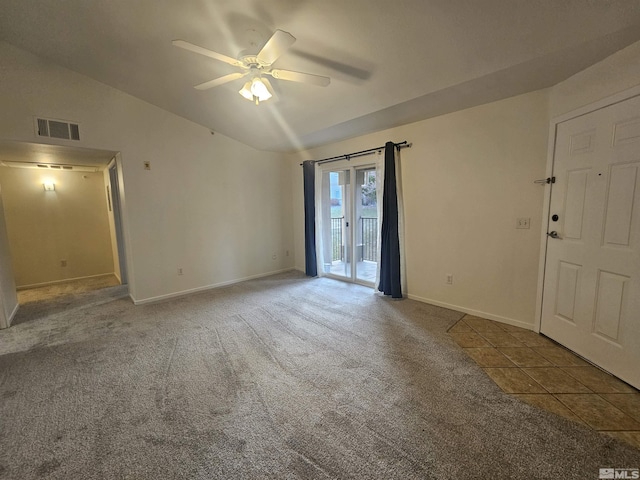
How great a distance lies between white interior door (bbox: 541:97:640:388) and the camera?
1.88 metres

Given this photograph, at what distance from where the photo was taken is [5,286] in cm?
325

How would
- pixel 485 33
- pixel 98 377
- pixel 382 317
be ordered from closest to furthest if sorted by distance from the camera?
pixel 485 33, pixel 98 377, pixel 382 317

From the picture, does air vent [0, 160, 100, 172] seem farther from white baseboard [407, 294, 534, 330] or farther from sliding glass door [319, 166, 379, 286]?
white baseboard [407, 294, 534, 330]

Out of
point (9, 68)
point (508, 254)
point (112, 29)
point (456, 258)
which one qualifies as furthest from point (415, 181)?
point (9, 68)

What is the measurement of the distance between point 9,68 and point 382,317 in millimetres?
4926

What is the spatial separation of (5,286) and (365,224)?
5084mm

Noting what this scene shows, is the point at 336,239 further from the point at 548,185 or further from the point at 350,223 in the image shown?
the point at 548,185

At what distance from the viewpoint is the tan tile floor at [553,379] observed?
160 centimetres

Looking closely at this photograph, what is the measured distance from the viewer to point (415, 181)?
137 inches

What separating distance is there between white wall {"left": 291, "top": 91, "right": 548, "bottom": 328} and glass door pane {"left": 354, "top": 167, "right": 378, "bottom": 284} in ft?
2.37

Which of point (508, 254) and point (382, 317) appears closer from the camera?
point (508, 254)

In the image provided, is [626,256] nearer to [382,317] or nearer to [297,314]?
A: [382,317]

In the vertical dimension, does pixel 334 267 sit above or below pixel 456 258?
below

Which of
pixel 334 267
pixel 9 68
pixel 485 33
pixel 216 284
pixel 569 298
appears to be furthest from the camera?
pixel 334 267
